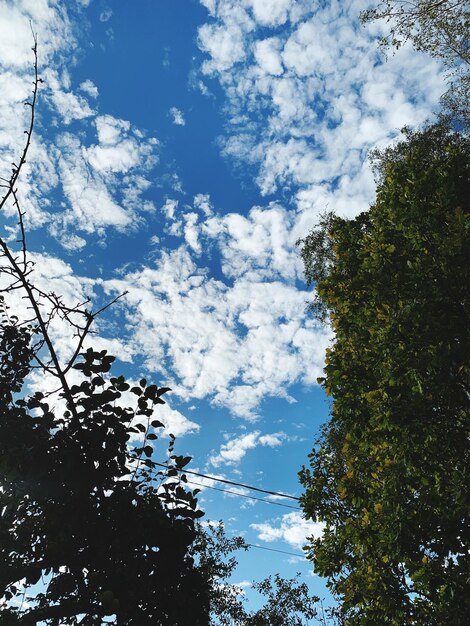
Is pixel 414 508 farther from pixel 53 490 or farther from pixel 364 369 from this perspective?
pixel 53 490

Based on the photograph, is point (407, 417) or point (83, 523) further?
point (407, 417)

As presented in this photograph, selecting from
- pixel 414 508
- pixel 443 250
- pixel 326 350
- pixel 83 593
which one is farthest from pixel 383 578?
pixel 83 593

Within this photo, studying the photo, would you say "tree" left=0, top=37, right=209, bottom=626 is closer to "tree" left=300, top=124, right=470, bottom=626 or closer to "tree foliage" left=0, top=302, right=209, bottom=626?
"tree foliage" left=0, top=302, right=209, bottom=626

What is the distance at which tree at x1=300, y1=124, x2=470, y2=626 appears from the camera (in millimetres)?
7645

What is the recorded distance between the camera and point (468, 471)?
770cm

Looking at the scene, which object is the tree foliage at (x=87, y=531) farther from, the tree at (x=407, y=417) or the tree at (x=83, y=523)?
the tree at (x=407, y=417)

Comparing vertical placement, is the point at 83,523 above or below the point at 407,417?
below

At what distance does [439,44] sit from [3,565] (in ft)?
66.5

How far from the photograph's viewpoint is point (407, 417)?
786cm

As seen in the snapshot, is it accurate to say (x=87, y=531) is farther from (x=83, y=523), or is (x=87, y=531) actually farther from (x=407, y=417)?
(x=407, y=417)

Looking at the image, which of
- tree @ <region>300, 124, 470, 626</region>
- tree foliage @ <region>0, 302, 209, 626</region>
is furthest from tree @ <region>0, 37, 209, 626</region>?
tree @ <region>300, 124, 470, 626</region>

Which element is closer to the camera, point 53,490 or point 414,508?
point 53,490

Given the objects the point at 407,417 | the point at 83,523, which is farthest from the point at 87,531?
the point at 407,417

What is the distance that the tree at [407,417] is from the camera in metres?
7.64
